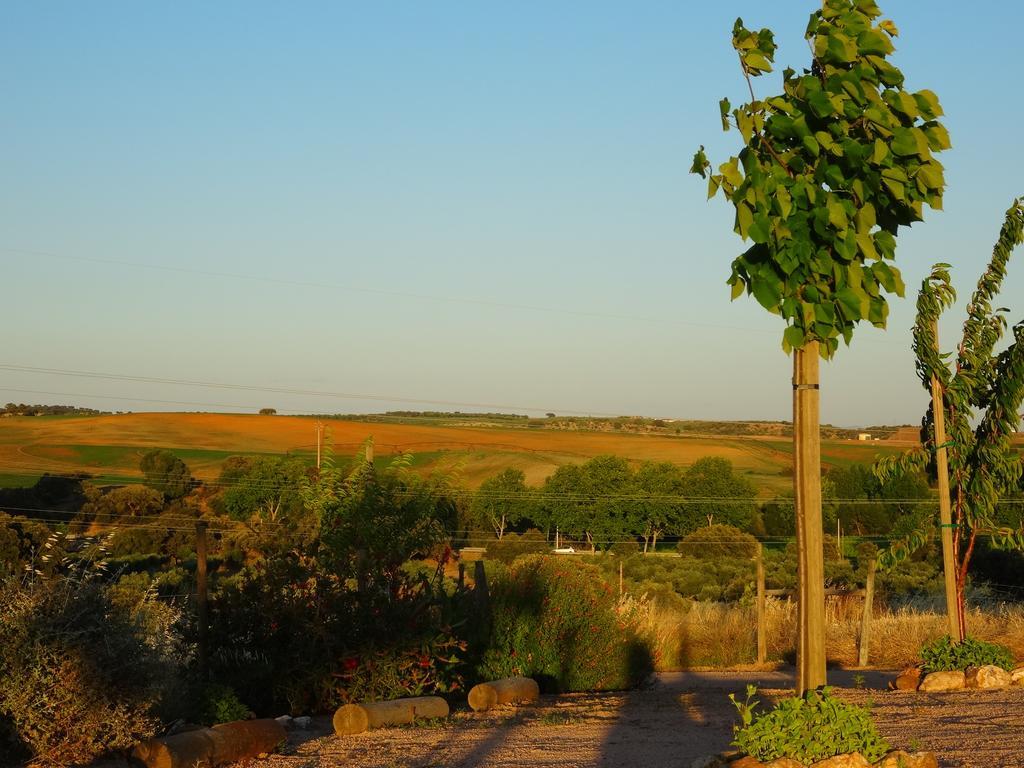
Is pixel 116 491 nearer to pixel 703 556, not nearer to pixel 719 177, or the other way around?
pixel 703 556

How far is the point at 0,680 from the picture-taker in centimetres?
849

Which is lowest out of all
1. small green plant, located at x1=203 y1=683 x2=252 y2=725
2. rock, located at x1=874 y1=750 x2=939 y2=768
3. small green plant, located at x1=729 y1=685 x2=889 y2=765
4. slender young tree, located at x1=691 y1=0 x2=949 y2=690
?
small green plant, located at x1=203 y1=683 x2=252 y2=725

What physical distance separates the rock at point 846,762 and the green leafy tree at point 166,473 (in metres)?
54.2

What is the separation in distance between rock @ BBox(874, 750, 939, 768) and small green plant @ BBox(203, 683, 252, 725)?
676 centimetres

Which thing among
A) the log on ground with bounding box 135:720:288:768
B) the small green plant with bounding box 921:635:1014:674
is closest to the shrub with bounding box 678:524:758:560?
the small green plant with bounding box 921:635:1014:674

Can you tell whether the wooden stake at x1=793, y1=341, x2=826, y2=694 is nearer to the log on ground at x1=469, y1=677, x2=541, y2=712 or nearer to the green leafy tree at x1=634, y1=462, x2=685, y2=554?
the log on ground at x1=469, y1=677, x2=541, y2=712

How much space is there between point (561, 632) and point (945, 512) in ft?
18.5

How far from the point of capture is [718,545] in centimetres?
5262

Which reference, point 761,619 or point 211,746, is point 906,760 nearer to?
point 211,746

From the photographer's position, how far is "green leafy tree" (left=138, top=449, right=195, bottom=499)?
5803 centimetres

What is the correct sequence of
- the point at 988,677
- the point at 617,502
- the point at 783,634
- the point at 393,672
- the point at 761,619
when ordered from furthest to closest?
1. the point at 617,502
2. the point at 783,634
3. the point at 761,619
4. the point at 393,672
5. the point at 988,677

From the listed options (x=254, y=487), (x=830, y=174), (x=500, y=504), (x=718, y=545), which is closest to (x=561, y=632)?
(x=830, y=174)

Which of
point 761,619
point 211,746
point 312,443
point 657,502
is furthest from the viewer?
point 312,443

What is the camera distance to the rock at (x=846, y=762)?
550 centimetres
